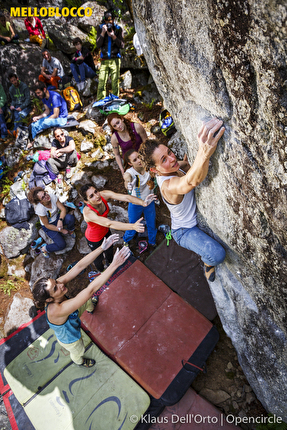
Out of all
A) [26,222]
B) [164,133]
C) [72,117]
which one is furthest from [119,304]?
[72,117]

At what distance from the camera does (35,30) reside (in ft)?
33.6

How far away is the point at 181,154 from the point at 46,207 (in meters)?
3.84

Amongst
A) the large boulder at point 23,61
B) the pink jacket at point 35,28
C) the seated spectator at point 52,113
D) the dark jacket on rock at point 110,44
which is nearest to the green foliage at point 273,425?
the seated spectator at point 52,113

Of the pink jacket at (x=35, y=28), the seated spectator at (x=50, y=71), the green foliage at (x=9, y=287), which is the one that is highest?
the pink jacket at (x=35, y=28)

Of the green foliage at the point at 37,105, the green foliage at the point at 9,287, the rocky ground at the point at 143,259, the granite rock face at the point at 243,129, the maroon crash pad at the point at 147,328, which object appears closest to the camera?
the granite rock face at the point at 243,129

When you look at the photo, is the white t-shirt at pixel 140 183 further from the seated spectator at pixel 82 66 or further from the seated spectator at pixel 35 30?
the seated spectator at pixel 35 30

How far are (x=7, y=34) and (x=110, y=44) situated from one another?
22.9ft

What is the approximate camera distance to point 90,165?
7.55 meters

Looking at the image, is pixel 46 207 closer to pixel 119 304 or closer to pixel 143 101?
pixel 119 304

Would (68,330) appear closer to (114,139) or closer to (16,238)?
(114,139)

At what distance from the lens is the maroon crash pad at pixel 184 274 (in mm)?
4617

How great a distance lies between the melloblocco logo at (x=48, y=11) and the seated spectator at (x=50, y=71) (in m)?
3.08

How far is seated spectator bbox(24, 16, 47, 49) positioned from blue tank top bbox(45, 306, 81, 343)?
39.2ft

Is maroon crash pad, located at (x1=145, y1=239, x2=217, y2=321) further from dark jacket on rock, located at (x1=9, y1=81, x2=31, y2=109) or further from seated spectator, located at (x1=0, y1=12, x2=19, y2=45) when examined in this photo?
seated spectator, located at (x1=0, y1=12, x2=19, y2=45)
